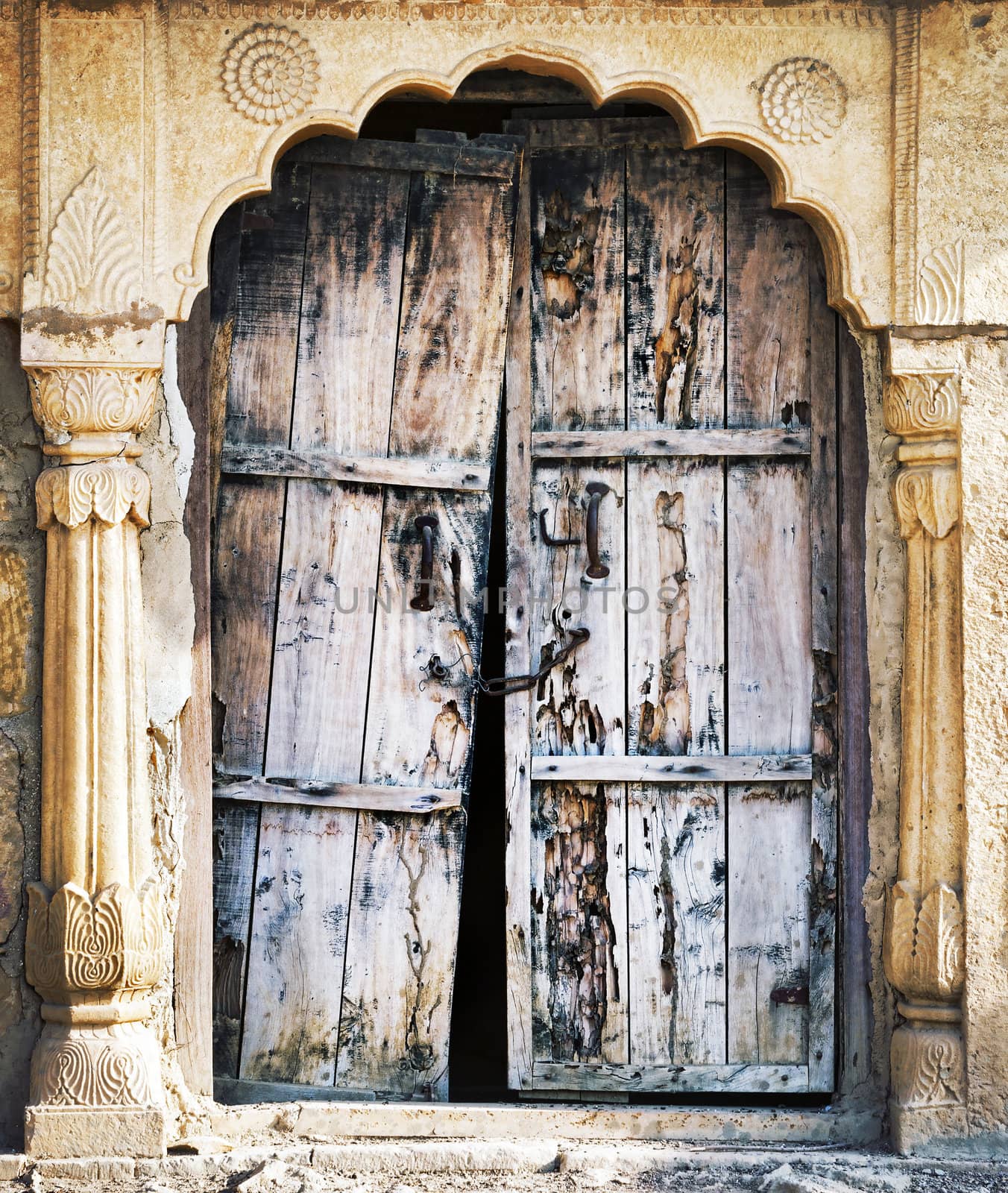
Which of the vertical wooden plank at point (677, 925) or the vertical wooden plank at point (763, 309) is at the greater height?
the vertical wooden plank at point (763, 309)

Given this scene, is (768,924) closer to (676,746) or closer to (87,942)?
(676,746)

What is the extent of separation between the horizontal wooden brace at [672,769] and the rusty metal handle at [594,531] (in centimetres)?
46

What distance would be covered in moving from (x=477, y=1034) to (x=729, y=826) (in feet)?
4.05

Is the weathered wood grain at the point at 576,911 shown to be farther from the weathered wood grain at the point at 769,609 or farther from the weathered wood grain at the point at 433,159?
the weathered wood grain at the point at 433,159

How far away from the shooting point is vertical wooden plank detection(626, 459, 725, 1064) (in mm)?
3225

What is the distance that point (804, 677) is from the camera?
3.23m

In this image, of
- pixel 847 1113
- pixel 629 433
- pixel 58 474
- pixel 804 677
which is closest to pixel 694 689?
pixel 804 677

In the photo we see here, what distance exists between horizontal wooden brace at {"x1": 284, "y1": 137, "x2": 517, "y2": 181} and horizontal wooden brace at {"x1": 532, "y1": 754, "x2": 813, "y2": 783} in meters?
1.47

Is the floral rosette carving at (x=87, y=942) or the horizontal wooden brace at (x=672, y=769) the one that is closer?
the floral rosette carving at (x=87, y=942)

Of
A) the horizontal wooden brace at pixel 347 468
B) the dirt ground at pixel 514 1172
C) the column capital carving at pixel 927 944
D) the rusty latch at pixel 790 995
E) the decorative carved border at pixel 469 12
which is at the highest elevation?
the decorative carved border at pixel 469 12

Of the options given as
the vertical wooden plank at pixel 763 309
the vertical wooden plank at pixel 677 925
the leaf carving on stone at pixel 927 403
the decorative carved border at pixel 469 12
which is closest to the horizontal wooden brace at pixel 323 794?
the vertical wooden plank at pixel 677 925

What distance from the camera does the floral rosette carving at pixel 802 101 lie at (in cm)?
294

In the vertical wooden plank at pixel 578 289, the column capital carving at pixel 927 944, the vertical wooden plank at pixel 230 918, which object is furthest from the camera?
the vertical wooden plank at pixel 578 289

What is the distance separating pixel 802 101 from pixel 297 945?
232 cm
